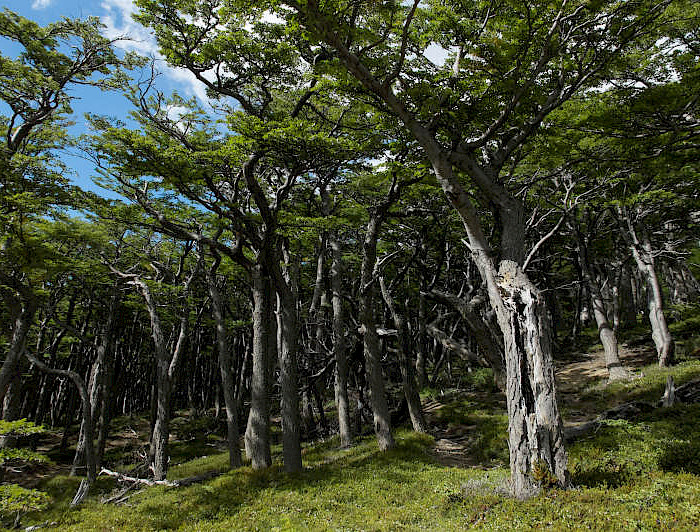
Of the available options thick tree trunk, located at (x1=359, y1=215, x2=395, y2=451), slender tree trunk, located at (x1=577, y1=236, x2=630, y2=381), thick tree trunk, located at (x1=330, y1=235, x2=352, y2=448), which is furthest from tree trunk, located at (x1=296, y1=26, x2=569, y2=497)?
slender tree trunk, located at (x1=577, y1=236, x2=630, y2=381)

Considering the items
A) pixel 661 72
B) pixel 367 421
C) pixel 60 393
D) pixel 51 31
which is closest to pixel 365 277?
pixel 661 72

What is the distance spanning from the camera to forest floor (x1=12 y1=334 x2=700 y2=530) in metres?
5.86

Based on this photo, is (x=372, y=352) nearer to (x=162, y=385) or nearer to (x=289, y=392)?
(x=289, y=392)

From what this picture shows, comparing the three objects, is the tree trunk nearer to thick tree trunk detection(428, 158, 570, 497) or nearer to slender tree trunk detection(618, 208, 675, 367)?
thick tree trunk detection(428, 158, 570, 497)

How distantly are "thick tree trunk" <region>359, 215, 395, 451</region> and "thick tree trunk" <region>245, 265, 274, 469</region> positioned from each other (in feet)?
10.3

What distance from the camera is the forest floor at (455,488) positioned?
19.2ft

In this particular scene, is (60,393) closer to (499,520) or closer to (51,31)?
(51,31)

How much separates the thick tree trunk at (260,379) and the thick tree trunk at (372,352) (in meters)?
3.14

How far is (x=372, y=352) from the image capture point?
43.0 ft

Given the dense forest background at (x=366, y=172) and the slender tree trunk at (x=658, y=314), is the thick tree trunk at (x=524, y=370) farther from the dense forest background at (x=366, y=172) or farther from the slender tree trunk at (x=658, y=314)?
the slender tree trunk at (x=658, y=314)

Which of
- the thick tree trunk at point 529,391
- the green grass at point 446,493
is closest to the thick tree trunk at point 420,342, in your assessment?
the green grass at point 446,493

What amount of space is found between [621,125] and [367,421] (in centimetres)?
1796

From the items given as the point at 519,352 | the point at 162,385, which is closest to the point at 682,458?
the point at 519,352

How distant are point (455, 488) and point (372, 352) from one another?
5.70 meters
